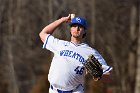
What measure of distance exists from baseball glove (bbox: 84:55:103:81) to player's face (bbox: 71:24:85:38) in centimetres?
30

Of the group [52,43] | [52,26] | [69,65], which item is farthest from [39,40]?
[69,65]

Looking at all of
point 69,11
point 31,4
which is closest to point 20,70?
point 31,4

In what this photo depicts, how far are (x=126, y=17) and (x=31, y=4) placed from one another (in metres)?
5.39

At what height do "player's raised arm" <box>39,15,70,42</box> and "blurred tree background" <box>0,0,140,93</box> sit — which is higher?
"player's raised arm" <box>39,15,70,42</box>

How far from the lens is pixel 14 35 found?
3114 cm

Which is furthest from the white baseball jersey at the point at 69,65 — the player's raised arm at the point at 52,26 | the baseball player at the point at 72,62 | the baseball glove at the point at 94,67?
the player's raised arm at the point at 52,26

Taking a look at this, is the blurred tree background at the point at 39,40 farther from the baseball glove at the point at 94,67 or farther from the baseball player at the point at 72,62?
the baseball glove at the point at 94,67

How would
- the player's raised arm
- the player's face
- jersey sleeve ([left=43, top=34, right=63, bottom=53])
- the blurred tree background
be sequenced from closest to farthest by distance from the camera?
the player's face < jersey sleeve ([left=43, top=34, right=63, bottom=53]) < the player's raised arm < the blurred tree background

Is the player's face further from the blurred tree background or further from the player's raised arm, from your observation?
the blurred tree background

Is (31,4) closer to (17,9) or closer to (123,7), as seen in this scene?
(17,9)

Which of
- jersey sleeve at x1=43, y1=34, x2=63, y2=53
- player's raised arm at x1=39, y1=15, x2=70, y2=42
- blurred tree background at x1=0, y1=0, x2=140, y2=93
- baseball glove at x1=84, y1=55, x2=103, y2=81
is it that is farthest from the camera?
blurred tree background at x1=0, y1=0, x2=140, y2=93

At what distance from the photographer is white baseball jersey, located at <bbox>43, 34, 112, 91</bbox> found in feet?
28.5

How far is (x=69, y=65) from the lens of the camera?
869cm

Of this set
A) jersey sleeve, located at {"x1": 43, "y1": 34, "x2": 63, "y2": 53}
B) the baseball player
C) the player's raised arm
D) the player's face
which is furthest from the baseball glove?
the player's raised arm
